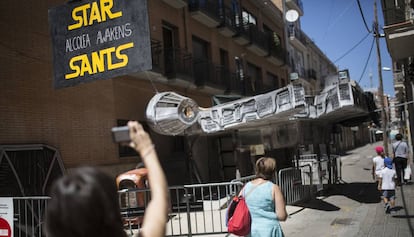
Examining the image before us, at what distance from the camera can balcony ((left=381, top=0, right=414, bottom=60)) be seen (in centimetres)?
1275

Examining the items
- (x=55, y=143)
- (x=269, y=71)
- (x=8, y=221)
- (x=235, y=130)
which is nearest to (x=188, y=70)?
(x=235, y=130)

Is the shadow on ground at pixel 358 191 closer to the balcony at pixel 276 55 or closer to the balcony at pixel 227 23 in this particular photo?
the balcony at pixel 227 23

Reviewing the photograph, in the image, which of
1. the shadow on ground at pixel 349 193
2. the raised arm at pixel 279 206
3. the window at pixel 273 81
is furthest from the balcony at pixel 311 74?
the raised arm at pixel 279 206

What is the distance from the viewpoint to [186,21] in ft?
57.7

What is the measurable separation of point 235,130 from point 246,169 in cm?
193

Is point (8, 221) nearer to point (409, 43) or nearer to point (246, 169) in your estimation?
point (246, 169)

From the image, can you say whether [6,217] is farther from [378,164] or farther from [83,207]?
[378,164]

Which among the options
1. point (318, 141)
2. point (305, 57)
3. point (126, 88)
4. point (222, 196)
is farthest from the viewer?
point (305, 57)

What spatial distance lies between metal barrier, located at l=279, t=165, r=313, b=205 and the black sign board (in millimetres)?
6060

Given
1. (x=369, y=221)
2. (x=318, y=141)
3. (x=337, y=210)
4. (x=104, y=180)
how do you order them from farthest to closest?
1. (x=318, y=141)
2. (x=337, y=210)
3. (x=369, y=221)
4. (x=104, y=180)

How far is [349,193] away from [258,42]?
13.3 meters

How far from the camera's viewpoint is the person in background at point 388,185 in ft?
31.5

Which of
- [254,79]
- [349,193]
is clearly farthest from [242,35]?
[349,193]

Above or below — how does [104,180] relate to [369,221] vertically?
above
